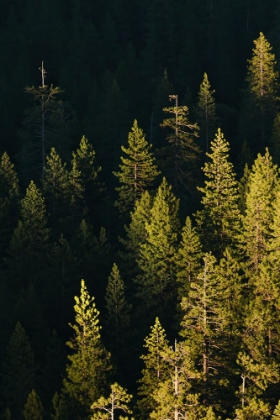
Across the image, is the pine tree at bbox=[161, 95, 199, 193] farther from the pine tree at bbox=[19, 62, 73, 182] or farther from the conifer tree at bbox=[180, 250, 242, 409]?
the conifer tree at bbox=[180, 250, 242, 409]

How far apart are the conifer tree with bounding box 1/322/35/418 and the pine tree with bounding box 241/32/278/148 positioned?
3575 centimetres

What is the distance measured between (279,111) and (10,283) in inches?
1231

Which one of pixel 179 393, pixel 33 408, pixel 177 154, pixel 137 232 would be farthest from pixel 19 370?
pixel 177 154

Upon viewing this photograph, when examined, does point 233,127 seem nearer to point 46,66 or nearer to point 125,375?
point 46,66

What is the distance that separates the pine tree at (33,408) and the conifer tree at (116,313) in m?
7.34

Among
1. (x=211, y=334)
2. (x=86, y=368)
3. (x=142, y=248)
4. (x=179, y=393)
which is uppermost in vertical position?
(x=142, y=248)

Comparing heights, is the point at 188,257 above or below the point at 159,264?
below

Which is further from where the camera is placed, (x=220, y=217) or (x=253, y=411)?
(x=220, y=217)

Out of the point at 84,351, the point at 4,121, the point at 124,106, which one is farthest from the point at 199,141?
the point at 84,351

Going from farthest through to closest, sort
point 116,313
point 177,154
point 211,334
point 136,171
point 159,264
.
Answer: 1. point 177,154
2. point 136,171
3. point 159,264
4. point 116,313
5. point 211,334

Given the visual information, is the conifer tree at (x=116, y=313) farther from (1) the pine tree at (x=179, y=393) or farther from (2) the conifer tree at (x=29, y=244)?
(1) the pine tree at (x=179, y=393)

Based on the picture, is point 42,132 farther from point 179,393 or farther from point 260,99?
point 179,393

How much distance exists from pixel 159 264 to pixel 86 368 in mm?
9321

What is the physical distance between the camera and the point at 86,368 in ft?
175
